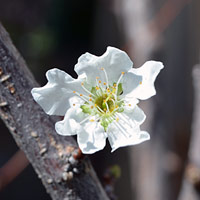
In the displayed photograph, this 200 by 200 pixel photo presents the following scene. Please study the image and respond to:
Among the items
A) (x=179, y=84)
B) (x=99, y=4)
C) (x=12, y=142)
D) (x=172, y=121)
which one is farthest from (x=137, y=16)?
(x=12, y=142)

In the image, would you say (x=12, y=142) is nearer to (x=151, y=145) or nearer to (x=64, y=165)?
(x=151, y=145)

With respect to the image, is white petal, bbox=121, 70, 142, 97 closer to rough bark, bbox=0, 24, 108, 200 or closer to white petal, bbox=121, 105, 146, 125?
white petal, bbox=121, 105, 146, 125

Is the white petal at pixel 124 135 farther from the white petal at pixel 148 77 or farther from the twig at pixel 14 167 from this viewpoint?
the twig at pixel 14 167

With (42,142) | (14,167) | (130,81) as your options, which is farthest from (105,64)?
(14,167)

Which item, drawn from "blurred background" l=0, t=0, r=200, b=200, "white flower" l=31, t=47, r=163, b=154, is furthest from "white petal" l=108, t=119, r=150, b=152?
"blurred background" l=0, t=0, r=200, b=200

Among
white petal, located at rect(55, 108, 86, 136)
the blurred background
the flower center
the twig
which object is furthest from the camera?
the blurred background

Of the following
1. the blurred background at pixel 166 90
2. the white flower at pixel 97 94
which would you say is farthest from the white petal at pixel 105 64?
the blurred background at pixel 166 90

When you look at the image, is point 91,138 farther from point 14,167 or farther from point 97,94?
point 14,167
